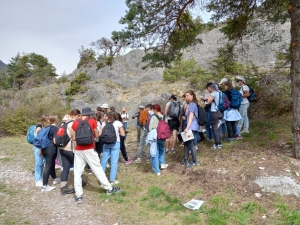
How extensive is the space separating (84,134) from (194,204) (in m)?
2.38

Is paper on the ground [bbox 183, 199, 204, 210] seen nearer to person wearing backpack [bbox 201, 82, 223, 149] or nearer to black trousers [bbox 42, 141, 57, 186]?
person wearing backpack [bbox 201, 82, 223, 149]

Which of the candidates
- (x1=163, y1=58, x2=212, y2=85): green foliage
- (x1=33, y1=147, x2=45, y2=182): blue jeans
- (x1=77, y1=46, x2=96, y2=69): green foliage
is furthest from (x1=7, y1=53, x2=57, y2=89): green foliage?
(x1=33, y1=147, x2=45, y2=182): blue jeans

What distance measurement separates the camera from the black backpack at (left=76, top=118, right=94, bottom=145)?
4.28 metres

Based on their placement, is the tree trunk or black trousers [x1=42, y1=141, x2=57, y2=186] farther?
black trousers [x1=42, y1=141, x2=57, y2=186]

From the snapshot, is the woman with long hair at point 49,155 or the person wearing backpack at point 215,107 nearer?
the woman with long hair at point 49,155

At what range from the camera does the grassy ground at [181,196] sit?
3.61 m

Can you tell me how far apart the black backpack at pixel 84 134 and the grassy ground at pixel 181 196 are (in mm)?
1221

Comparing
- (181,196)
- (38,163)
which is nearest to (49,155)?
(38,163)

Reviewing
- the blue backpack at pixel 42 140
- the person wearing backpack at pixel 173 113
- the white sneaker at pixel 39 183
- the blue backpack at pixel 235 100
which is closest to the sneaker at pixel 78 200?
the blue backpack at pixel 42 140

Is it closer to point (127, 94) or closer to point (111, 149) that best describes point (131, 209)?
point (111, 149)

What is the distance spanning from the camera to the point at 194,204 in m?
3.94

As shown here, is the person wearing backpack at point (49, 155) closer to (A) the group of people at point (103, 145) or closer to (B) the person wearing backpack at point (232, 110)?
(A) the group of people at point (103, 145)

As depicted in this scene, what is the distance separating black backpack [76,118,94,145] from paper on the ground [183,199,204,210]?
83.7 inches

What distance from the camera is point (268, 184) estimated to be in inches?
160
